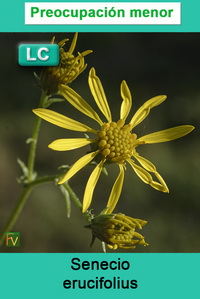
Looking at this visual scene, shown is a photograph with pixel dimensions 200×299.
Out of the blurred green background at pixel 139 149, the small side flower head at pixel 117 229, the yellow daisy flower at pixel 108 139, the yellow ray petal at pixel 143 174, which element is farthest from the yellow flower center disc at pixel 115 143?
the blurred green background at pixel 139 149

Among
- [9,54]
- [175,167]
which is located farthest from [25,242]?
[9,54]

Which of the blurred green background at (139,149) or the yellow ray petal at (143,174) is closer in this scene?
the yellow ray petal at (143,174)

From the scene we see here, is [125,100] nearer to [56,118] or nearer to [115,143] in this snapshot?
[115,143]

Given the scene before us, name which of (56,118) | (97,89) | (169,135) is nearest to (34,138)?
(56,118)

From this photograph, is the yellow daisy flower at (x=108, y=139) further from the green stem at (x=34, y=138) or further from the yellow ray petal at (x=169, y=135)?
the green stem at (x=34, y=138)

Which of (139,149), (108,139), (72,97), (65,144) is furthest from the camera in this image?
(139,149)

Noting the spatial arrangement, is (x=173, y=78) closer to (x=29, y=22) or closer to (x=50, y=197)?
(x=50, y=197)
